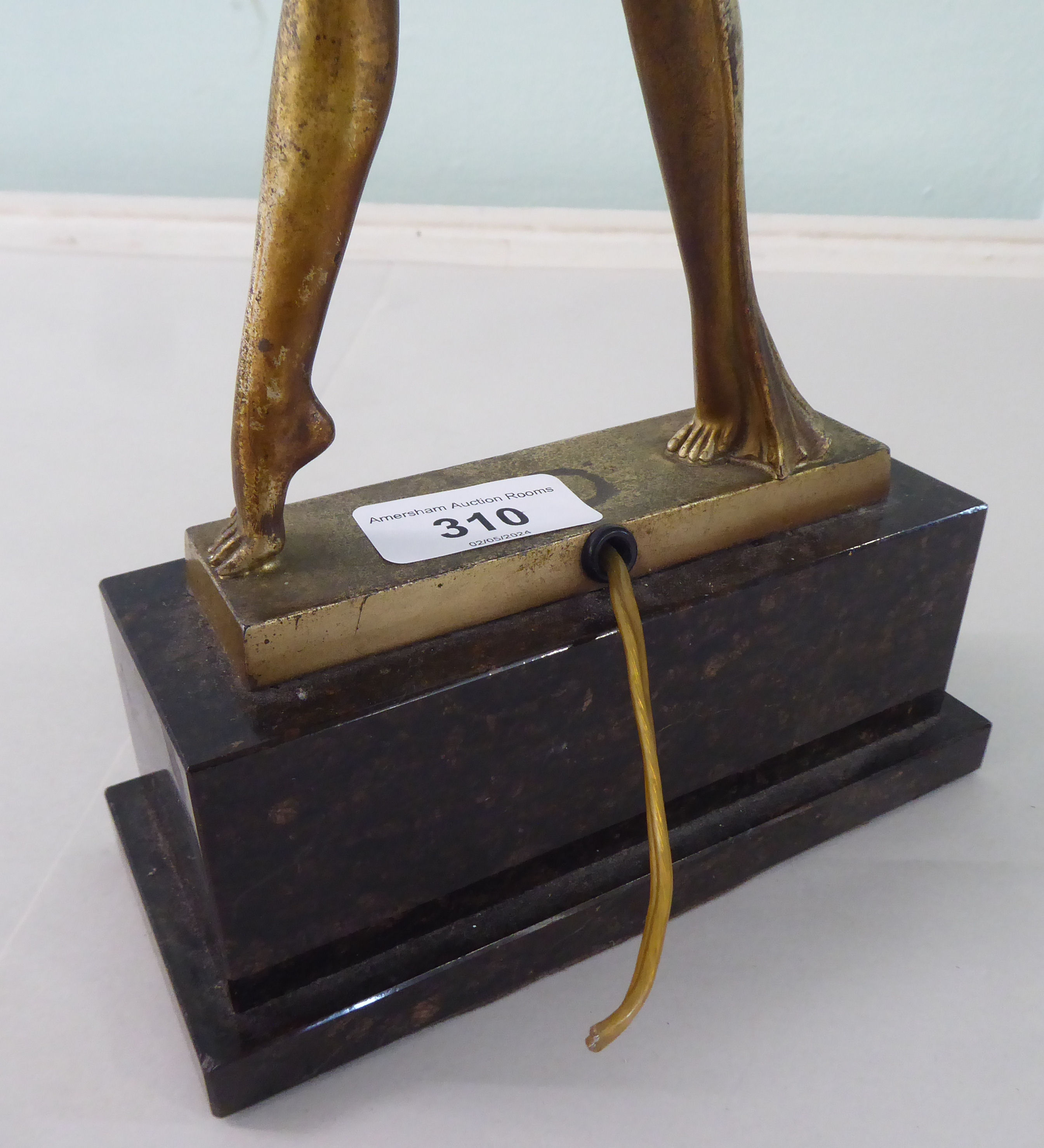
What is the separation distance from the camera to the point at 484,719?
90cm

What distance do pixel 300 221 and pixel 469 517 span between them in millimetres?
277

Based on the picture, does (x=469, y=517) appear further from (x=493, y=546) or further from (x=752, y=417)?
(x=752, y=417)

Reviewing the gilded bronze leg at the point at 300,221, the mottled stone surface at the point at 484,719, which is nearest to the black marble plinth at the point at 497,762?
the mottled stone surface at the point at 484,719

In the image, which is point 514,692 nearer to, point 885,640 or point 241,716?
point 241,716

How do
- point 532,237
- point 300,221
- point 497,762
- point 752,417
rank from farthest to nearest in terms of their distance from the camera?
1. point 532,237
2. point 752,417
3. point 497,762
4. point 300,221

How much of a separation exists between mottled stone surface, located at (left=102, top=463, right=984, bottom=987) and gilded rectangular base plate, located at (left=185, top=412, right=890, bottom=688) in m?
0.02

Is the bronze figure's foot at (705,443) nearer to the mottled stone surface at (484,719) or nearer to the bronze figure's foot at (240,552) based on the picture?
the mottled stone surface at (484,719)

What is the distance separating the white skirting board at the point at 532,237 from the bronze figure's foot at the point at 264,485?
170 cm

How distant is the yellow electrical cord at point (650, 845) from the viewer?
2.60 feet

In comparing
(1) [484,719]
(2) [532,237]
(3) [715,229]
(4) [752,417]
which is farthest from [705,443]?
(2) [532,237]

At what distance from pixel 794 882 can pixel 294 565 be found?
21.1 inches

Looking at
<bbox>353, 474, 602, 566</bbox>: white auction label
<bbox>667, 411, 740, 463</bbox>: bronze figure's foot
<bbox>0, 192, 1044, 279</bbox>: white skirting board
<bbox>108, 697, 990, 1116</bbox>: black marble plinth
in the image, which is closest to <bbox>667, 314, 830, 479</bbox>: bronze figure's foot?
<bbox>667, 411, 740, 463</bbox>: bronze figure's foot

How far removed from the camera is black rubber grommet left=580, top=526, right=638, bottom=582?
3.06 ft

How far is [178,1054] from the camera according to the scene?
36.9 inches
